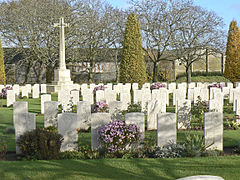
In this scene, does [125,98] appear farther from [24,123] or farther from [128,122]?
[24,123]

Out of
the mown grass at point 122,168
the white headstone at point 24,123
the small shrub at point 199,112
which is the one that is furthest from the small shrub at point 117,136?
the small shrub at point 199,112

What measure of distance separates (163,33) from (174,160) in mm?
17751

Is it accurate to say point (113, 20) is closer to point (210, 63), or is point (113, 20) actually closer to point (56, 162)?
point (210, 63)

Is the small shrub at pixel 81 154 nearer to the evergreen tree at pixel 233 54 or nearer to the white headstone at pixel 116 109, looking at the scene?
the white headstone at pixel 116 109

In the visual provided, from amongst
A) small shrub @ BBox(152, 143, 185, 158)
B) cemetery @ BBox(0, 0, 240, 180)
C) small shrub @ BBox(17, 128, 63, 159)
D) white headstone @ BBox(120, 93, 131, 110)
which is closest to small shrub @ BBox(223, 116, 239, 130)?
cemetery @ BBox(0, 0, 240, 180)

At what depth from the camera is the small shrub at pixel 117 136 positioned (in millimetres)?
5473

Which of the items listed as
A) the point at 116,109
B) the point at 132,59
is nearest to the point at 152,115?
the point at 116,109

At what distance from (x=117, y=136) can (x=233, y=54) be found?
639 inches

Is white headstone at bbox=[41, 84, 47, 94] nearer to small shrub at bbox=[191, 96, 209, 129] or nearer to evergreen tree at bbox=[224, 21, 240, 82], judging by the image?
small shrub at bbox=[191, 96, 209, 129]

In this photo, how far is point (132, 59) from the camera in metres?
16.5

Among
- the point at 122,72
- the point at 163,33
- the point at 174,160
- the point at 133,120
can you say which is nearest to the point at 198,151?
the point at 174,160

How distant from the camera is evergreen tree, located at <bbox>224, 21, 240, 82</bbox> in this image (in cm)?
1953

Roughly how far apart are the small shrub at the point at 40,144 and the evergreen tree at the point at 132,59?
11236 millimetres

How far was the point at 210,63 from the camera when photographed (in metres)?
33.2
